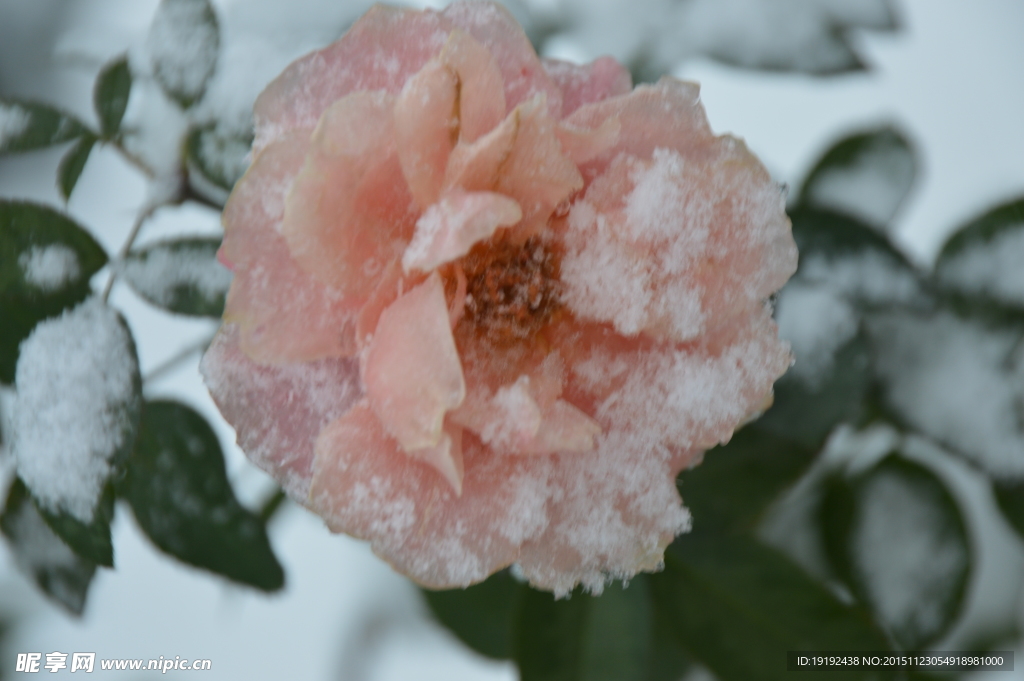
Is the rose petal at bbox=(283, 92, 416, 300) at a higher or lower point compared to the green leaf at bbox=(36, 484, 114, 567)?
higher

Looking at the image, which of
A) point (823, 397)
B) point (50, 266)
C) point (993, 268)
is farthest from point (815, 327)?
point (50, 266)

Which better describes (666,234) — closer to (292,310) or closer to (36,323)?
(292,310)

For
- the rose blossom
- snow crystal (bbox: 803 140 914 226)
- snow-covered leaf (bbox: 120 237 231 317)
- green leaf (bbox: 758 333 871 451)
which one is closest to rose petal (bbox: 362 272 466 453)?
the rose blossom

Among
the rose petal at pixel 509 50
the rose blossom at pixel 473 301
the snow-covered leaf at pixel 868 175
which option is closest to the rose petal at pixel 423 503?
the rose blossom at pixel 473 301

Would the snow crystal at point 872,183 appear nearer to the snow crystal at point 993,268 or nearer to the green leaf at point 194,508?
the snow crystal at point 993,268

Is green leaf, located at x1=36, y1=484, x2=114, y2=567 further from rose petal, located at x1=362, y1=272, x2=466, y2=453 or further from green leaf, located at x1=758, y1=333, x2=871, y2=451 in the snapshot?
green leaf, located at x1=758, y1=333, x2=871, y2=451

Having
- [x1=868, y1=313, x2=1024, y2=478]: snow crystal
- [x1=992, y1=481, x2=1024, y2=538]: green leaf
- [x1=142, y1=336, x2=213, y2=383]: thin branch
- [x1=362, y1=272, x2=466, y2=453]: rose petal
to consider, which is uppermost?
[x1=362, y1=272, x2=466, y2=453]: rose petal
